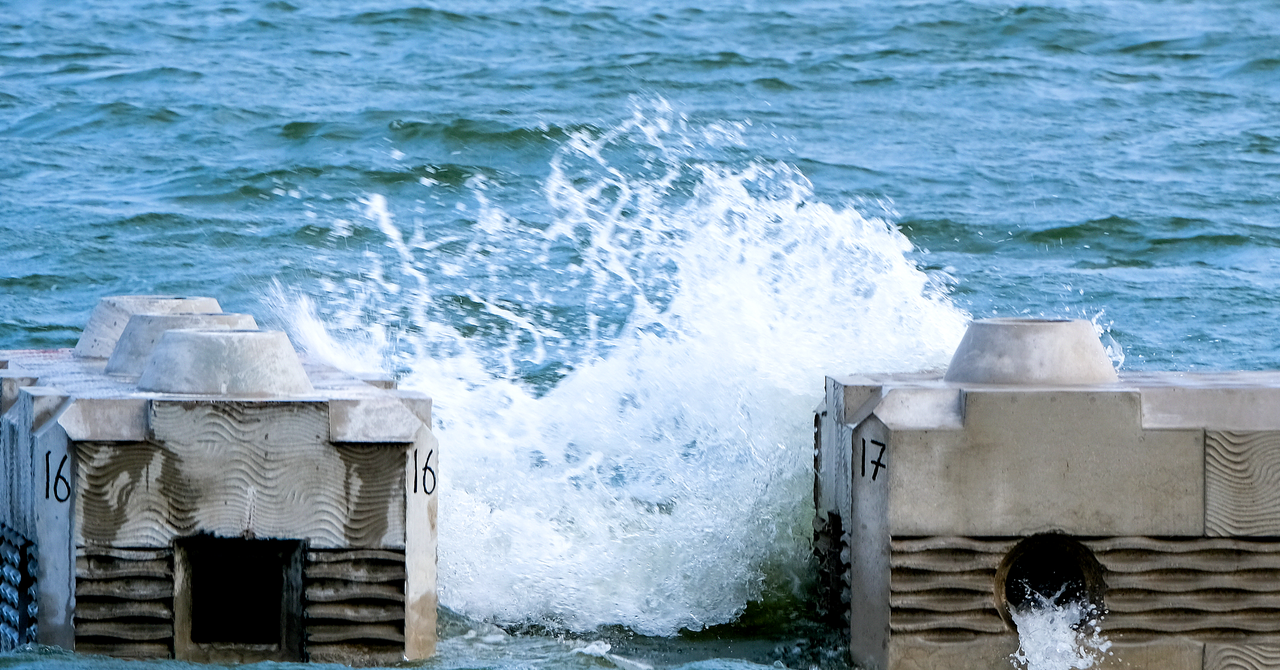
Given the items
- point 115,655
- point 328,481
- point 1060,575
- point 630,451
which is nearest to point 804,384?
point 630,451

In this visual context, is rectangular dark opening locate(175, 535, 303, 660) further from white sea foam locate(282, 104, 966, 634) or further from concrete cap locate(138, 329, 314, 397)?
white sea foam locate(282, 104, 966, 634)

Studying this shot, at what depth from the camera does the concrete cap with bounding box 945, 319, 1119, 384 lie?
6.07 metres

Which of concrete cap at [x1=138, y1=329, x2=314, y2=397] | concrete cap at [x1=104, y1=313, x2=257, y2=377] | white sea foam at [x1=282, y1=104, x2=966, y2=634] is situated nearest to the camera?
concrete cap at [x1=138, y1=329, x2=314, y2=397]

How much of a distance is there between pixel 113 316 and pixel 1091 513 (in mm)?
4881

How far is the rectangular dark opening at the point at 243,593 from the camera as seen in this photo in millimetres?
5852

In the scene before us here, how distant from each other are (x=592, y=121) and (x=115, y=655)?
49.3 feet

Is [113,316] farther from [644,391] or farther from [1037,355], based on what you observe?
[1037,355]

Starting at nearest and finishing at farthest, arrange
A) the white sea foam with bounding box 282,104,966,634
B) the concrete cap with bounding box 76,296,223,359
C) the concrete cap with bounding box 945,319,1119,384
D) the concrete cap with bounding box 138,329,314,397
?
the concrete cap with bounding box 138,329,314,397 < the concrete cap with bounding box 945,319,1119,384 < the concrete cap with bounding box 76,296,223,359 < the white sea foam with bounding box 282,104,966,634

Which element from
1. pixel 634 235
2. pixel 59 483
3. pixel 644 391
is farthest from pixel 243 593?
Result: pixel 634 235

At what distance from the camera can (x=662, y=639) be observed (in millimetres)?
7062

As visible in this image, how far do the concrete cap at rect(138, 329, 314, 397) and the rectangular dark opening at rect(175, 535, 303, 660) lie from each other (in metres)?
0.59

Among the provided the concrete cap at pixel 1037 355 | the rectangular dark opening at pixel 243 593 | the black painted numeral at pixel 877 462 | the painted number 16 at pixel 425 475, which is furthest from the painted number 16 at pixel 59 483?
the concrete cap at pixel 1037 355

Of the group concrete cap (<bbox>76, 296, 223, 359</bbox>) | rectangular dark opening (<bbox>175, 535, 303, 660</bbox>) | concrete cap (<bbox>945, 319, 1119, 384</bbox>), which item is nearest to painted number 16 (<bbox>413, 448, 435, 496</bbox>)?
rectangular dark opening (<bbox>175, 535, 303, 660</bbox>)

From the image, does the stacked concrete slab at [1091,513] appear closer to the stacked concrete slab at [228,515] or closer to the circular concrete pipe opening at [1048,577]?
the circular concrete pipe opening at [1048,577]
